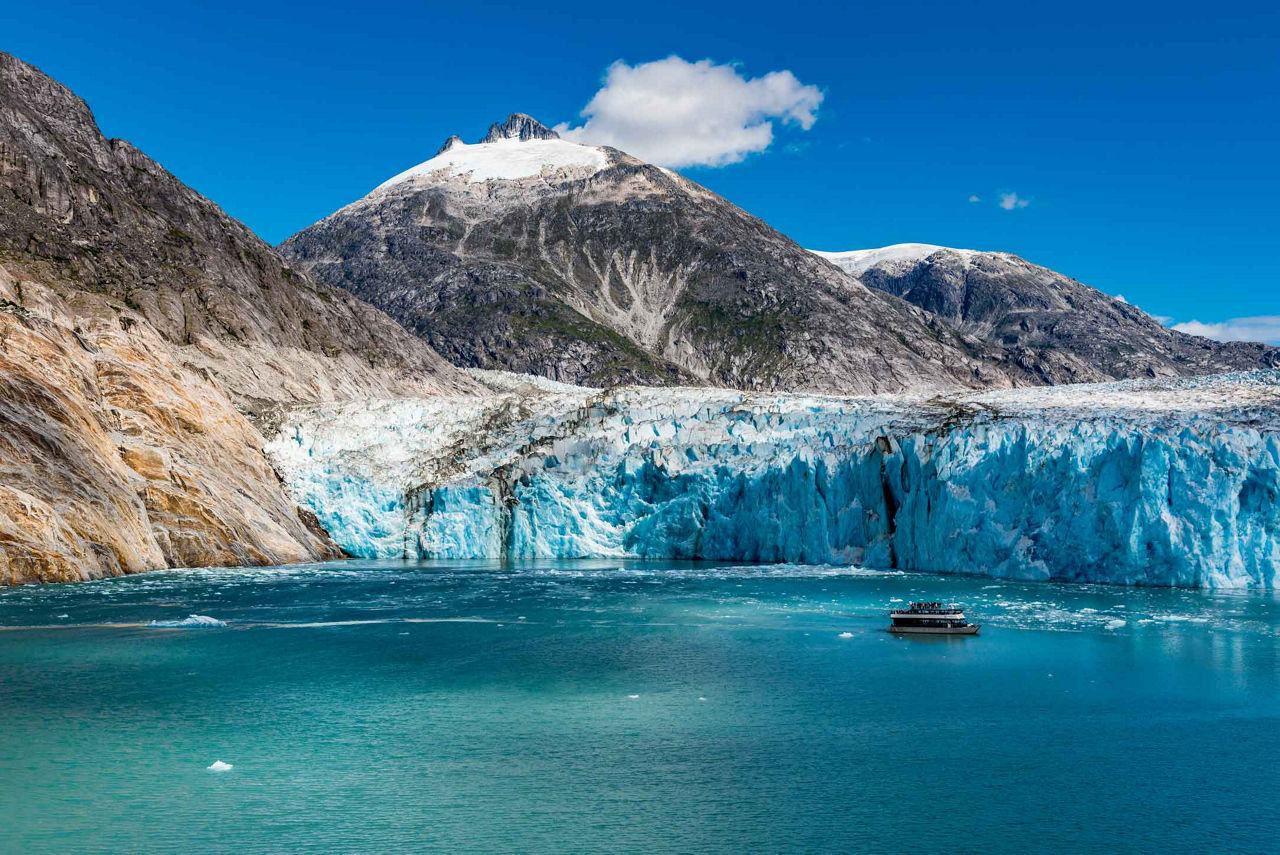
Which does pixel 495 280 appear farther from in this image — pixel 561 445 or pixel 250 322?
pixel 561 445

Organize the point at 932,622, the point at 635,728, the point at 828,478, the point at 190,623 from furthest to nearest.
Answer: the point at 828,478, the point at 190,623, the point at 932,622, the point at 635,728

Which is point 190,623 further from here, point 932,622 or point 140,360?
point 140,360

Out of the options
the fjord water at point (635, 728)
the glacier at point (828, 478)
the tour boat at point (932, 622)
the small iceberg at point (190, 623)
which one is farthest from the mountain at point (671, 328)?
the fjord water at point (635, 728)

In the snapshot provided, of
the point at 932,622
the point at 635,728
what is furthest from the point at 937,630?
the point at 635,728

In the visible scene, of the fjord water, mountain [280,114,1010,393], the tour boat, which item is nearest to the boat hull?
the tour boat

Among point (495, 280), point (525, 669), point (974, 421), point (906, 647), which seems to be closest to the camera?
point (525, 669)

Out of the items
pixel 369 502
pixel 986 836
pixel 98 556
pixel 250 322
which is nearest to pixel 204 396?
pixel 369 502

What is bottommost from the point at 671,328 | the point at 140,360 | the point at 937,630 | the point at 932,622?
the point at 937,630
